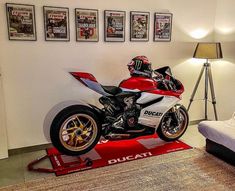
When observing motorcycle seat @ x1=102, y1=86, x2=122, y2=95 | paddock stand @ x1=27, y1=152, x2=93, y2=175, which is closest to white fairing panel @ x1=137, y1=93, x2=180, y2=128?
motorcycle seat @ x1=102, y1=86, x2=122, y2=95

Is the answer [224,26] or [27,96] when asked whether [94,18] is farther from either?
[224,26]

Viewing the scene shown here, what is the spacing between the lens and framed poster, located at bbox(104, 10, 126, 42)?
3.08m

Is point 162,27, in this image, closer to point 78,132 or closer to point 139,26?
point 139,26

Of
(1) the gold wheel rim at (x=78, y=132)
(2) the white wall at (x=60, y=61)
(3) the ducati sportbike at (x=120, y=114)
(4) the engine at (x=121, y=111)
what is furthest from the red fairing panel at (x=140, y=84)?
(1) the gold wheel rim at (x=78, y=132)

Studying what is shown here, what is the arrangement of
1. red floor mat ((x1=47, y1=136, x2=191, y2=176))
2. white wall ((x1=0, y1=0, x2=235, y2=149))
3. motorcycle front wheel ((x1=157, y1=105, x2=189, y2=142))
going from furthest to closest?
1. motorcycle front wheel ((x1=157, y1=105, x2=189, y2=142))
2. white wall ((x1=0, y1=0, x2=235, y2=149))
3. red floor mat ((x1=47, y1=136, x2=191, y2=176))

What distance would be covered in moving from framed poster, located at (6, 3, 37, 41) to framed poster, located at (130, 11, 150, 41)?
1275 millimetres

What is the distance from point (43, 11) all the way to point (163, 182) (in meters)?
2.27

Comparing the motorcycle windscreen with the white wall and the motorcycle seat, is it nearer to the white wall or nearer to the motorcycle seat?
the motorcycle seat

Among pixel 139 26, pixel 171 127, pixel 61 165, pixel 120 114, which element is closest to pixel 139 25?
pixel 139 26

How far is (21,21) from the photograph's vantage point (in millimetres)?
2688

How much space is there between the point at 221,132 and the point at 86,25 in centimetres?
202

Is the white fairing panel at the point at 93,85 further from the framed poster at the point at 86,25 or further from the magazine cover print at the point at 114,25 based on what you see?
the magazine cover print at the point at 114,25

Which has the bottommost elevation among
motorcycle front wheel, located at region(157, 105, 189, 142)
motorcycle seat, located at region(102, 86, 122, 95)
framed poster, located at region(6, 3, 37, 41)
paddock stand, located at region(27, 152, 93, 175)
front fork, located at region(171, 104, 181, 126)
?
paddock stand, located at region(27, 152, 93, 175)

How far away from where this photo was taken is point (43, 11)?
275cm
